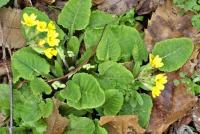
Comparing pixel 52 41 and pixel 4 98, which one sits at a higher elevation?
pixel 52 41

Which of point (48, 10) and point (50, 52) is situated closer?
point (50, 52)

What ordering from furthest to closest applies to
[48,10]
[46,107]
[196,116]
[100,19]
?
[48,10] < [100,19] < [196,116] < [46,107]

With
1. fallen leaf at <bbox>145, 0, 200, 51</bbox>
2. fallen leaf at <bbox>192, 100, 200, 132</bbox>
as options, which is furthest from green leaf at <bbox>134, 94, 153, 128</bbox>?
fallen leaf at <bbox>145, 0, 200, 51</bbox>

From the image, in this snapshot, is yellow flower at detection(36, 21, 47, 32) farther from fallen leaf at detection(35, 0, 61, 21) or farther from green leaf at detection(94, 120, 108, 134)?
green leaf at detection(94, 120, 108, 134)

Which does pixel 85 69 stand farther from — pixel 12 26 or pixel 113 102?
pixel 12 26

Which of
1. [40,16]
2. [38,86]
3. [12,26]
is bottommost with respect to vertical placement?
[38,86]

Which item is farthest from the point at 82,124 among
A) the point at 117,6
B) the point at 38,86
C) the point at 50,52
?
the point at 117,6

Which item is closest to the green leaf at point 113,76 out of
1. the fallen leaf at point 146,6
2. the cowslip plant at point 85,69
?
the cowslip plant at point 85,69
